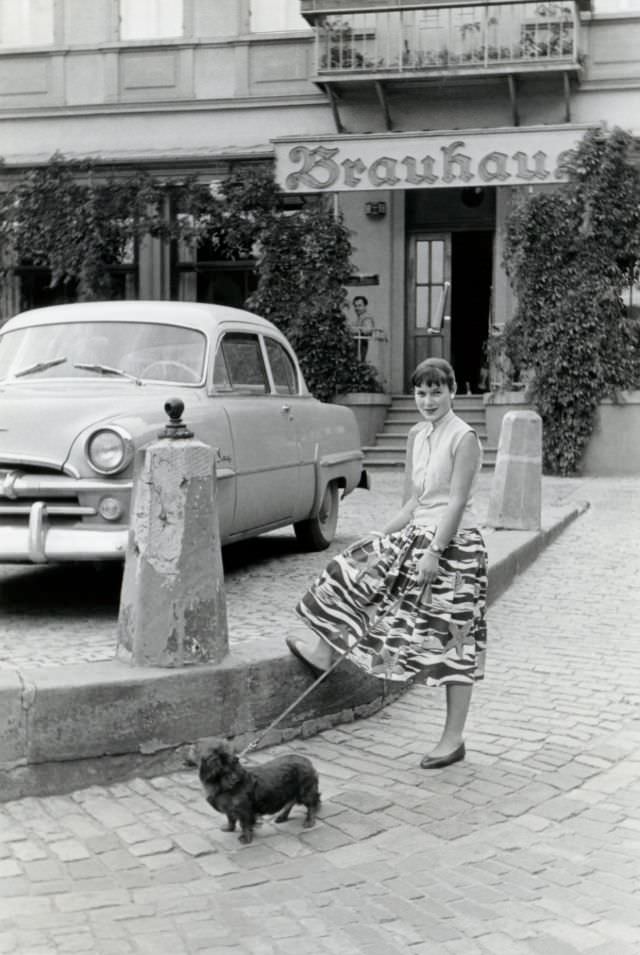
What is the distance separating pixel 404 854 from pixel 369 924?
518mm

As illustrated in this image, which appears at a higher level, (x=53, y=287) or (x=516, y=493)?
(x=53, y=287)

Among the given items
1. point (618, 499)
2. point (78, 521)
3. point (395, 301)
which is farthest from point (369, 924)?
point (395, 301)

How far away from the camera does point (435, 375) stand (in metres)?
4.49

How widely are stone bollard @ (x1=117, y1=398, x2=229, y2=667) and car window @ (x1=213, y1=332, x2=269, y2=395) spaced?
110 inches

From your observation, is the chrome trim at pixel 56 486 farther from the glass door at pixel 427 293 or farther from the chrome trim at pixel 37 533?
the glass door at pixel 427 293

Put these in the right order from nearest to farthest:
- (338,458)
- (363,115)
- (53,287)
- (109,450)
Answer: (109,450), (338,458), (363,115), (53,287)

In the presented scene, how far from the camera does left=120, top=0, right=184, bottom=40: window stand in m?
20.2

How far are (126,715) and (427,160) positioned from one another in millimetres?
14834

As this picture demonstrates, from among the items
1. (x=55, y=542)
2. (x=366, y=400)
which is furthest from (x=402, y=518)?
(x=366, y=400)

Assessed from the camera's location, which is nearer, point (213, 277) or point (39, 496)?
point (39, 496)

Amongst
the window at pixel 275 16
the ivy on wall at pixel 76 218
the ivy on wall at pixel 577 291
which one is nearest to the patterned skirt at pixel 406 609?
the ivy on wall at pixel 577 291

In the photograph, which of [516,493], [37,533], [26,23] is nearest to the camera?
[37,533]

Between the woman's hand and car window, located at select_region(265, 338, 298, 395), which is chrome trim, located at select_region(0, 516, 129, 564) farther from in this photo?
car window, located at select_region(265, 338, 298, 395)

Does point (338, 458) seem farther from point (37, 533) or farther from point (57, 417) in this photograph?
point (37, 533)
